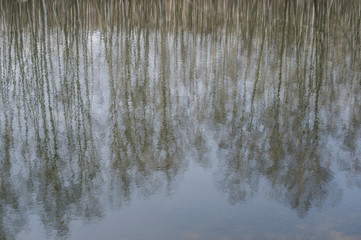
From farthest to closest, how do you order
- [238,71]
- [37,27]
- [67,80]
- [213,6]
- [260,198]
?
1. [213,6]
2. [37,27]
3. [238,71]
4. [67,80]
5. [260,198]

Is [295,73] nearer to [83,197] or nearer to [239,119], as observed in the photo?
[239,119]

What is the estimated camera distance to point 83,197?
12.9 ft

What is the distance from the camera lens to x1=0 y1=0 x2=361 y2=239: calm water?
361 cm

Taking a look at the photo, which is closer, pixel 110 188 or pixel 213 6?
pixel 110 188

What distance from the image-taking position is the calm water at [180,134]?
3.61m

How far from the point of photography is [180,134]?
5.36 meters

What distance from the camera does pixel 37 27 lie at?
11.4m

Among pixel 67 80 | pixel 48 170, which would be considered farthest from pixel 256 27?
pixel 48 170

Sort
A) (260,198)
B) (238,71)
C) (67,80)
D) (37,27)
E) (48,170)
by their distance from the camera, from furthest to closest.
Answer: (37,27) < (238,71) < (67,80) < (48,170) < (260,198)

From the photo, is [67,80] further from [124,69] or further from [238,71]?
[238,71]

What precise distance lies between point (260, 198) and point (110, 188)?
1.32m

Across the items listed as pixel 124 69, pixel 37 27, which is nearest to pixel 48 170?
pixel 124 69

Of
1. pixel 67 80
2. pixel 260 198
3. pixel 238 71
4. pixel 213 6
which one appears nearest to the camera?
pixel 260 198

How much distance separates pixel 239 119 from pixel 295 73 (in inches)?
87.3
